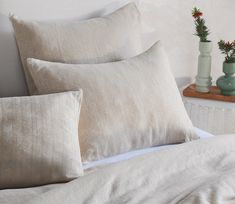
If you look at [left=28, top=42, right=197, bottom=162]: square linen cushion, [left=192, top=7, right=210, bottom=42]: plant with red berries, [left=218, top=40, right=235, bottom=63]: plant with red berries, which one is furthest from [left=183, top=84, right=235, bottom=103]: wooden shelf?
[left=28, top=42, right=197, bottom=162]: square linen cushion

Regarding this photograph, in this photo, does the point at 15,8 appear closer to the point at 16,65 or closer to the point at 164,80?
the point at 16,65

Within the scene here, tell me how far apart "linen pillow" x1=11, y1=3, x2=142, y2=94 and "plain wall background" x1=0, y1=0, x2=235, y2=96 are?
0.27 feet

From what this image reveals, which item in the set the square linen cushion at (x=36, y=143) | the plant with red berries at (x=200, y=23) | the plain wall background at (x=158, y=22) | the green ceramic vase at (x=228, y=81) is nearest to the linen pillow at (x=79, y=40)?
the plain wall background at (x=158, y=22)

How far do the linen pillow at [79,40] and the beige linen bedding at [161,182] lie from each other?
562 mm

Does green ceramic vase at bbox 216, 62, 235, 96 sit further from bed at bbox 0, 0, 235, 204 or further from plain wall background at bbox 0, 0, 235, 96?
bed at bbox 0, 0, 235, 204

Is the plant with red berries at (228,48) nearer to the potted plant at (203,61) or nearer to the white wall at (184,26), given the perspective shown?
the potted plant at (203,61)

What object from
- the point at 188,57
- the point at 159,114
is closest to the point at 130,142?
the point at 159,114

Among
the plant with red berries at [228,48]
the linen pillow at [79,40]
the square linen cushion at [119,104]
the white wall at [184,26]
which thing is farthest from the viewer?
the white wall at [184,26]

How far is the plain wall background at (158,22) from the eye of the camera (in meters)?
1.84

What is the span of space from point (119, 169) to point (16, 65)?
775 millimetres

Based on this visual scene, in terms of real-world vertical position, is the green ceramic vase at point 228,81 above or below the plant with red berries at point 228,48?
below

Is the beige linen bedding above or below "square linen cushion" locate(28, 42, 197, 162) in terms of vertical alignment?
below

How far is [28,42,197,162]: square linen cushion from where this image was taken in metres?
1.59

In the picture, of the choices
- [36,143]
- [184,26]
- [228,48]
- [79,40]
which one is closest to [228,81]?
[228,48]
